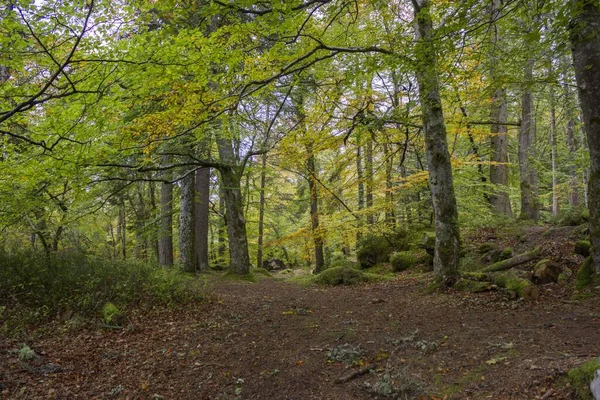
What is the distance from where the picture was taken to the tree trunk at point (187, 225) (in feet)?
39.8

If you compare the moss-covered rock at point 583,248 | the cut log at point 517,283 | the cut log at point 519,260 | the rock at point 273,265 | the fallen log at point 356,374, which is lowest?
the rock at point 273,265

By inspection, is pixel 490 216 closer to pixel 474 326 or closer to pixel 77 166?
pixel 474 326

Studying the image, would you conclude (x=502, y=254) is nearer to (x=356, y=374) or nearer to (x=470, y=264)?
(x=470, y=264)

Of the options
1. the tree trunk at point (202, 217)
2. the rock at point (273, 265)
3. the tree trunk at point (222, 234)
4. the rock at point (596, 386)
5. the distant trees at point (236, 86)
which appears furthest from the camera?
the rock at point (273, 265)

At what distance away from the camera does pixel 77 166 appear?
21.0 feet

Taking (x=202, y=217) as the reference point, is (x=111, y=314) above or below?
below

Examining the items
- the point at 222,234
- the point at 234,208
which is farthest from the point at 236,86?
the point at 222,234

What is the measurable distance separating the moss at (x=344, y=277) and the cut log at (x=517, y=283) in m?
4.62

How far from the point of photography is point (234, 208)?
1242 cm

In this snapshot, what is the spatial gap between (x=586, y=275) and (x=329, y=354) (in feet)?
14.4

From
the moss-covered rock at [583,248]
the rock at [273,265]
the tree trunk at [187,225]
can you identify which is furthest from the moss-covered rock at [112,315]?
the rock at [273,265]

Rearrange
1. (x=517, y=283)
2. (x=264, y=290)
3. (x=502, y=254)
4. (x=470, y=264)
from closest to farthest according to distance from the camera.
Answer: (x=517, y=283) → (x=502, y=254) → (x=470, y=264) → (x=264, y=290)

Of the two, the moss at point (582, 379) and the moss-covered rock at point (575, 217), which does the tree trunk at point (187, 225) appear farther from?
the moss at point (582, 379)

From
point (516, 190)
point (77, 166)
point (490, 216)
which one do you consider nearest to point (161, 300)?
point (77, 166)
